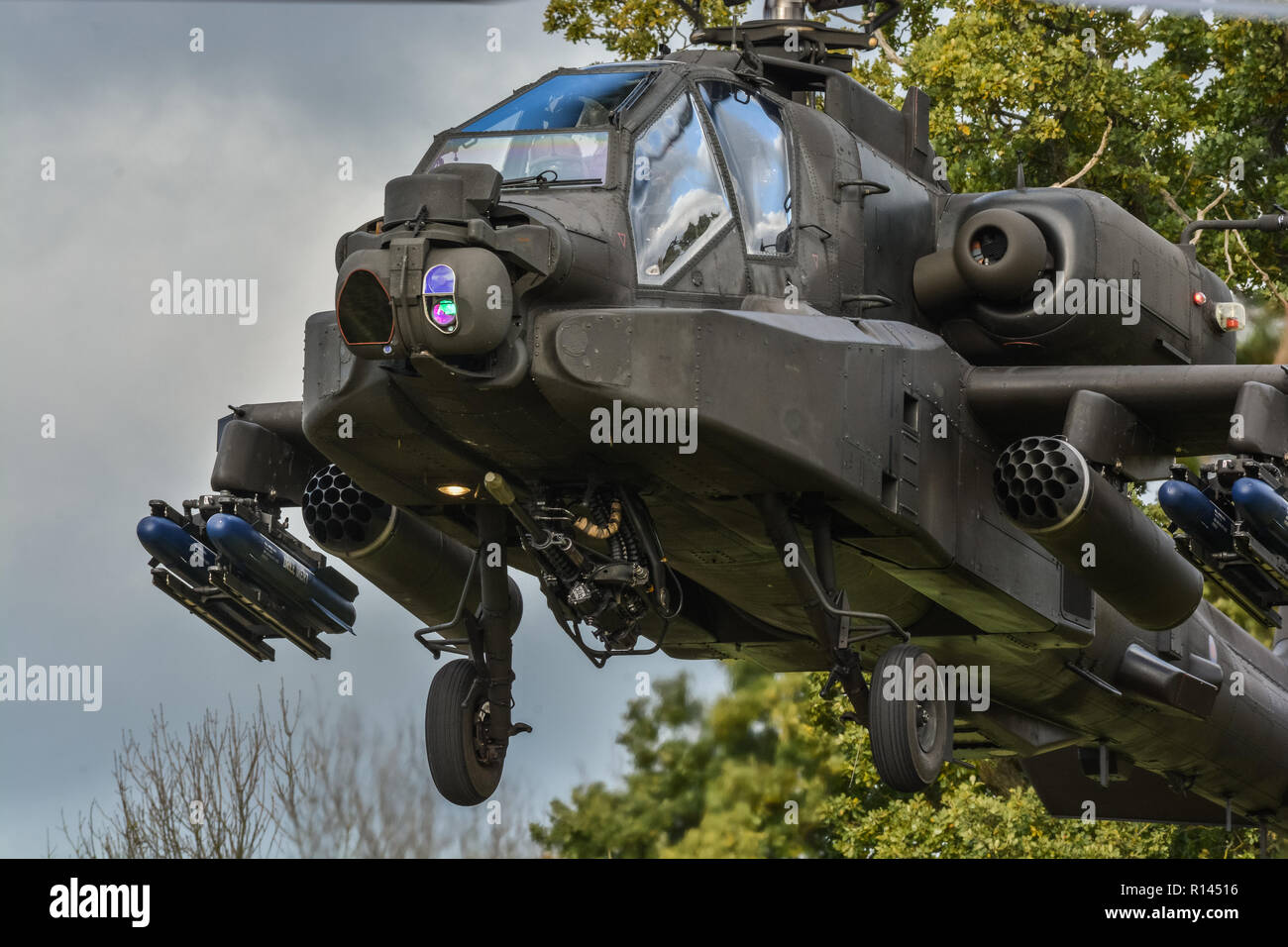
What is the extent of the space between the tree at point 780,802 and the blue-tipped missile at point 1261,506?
31.8ft

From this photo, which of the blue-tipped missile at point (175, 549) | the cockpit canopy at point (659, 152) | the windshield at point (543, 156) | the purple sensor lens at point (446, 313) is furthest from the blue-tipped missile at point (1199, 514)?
→ the blue-tipped missile at point (175, 549)

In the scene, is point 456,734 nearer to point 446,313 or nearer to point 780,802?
point 446,313

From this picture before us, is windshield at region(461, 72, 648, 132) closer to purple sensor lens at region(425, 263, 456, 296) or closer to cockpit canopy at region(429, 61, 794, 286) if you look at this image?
cockpit canopy at region(429, 61, 794, 286)

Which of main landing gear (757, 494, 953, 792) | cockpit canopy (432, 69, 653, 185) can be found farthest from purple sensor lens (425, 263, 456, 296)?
main landing gear (757, 494, 953, 792)

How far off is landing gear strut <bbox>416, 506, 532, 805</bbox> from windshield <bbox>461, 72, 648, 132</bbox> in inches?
81.7

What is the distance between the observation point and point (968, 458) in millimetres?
12133

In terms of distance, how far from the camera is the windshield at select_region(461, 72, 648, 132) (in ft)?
36.2

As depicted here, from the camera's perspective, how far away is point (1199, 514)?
40.0 ft

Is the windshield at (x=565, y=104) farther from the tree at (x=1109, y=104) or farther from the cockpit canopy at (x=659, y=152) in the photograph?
the tree at (x=1109, y=104)

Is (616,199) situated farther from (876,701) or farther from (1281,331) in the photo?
(1281,331)

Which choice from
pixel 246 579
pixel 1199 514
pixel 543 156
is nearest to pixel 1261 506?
pixel 1199 514

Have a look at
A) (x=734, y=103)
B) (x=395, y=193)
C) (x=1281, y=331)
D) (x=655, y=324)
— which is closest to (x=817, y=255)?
(x=734, y=103)

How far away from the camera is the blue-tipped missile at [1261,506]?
Answer: 1173cm

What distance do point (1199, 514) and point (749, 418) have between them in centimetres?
327
